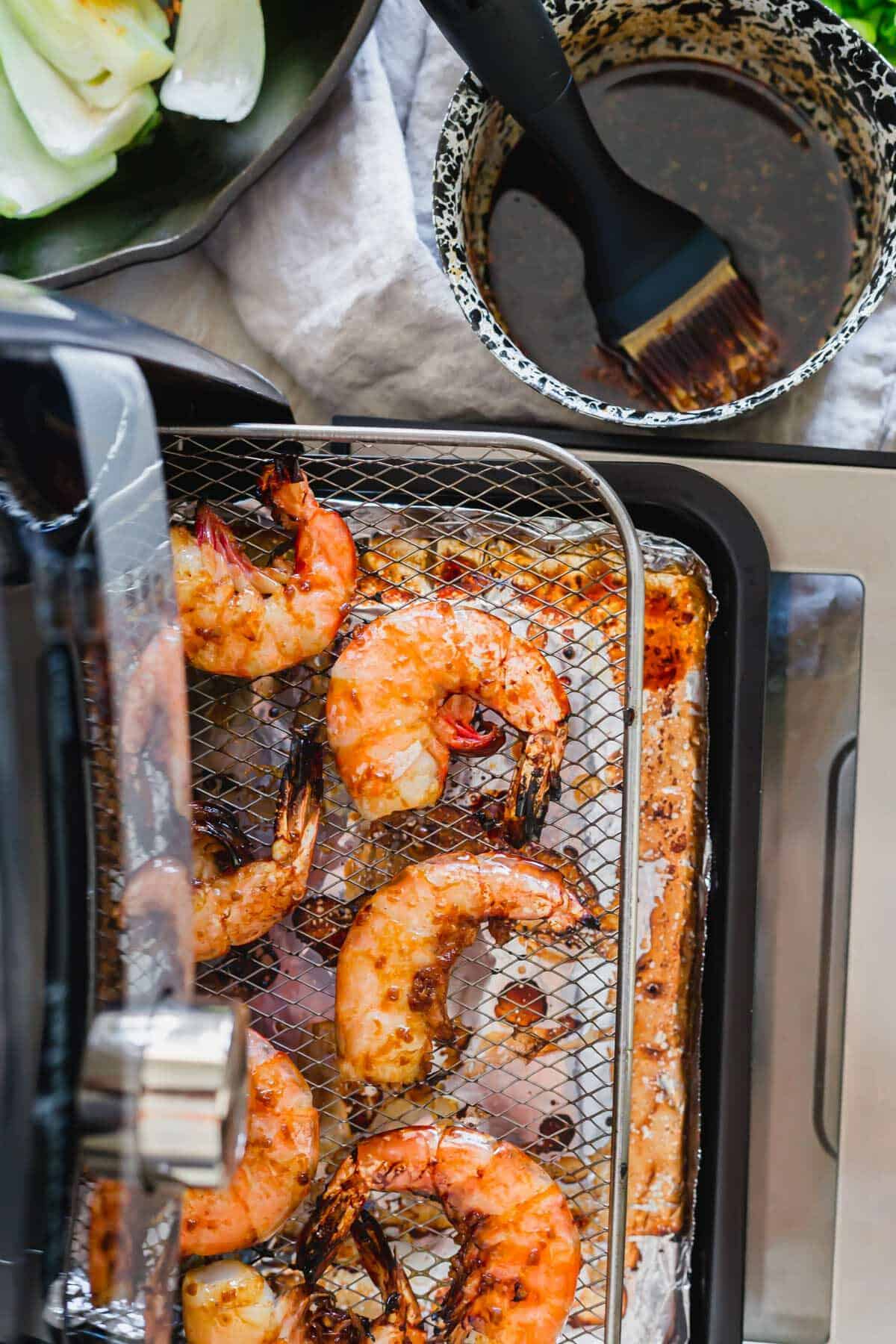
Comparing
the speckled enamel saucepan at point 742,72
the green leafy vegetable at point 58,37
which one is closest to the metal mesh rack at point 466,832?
the speckled enamel saucepan at point 742,72

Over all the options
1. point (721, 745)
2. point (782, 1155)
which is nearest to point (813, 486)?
point (721, 745)

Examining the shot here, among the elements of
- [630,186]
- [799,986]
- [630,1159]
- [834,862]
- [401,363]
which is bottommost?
[630,1159]

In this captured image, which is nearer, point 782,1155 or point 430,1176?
point 430,1176

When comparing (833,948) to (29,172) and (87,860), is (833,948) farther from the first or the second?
(29,172)

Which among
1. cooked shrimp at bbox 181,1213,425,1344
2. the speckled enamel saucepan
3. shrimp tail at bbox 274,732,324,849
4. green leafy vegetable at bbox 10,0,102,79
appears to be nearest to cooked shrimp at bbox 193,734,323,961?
shrimp tail at bbox 274,732,324,849

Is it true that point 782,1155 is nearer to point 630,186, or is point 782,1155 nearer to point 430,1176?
point 430,1176

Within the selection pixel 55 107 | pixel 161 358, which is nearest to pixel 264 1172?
pixel 161 358

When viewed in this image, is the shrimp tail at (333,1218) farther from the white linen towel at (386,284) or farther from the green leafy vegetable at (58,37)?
the green leafy vegetable at (58,37)
